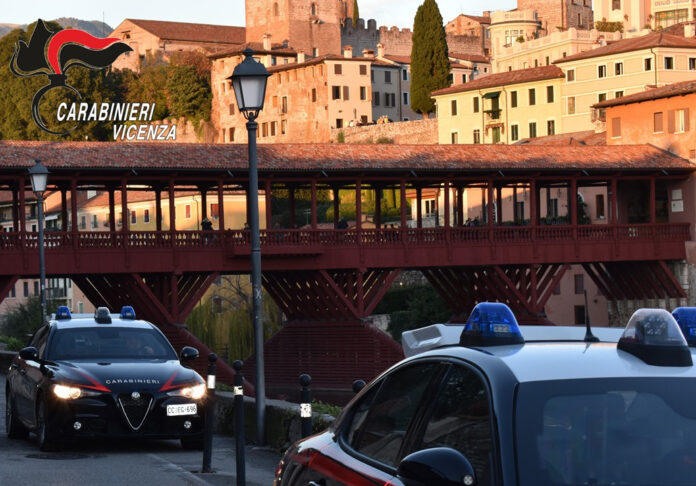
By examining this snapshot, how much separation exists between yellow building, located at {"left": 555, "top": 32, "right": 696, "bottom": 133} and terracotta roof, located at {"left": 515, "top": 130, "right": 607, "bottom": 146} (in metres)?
4.04

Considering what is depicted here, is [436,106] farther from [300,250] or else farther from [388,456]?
[388,456]

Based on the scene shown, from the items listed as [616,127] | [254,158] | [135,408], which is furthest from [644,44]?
[135,408]

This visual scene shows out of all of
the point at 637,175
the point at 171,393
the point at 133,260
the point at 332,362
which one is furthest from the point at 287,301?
the point at 171,393

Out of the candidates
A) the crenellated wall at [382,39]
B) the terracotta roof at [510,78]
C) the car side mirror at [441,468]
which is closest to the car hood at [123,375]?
the car side mirror at [441,468]

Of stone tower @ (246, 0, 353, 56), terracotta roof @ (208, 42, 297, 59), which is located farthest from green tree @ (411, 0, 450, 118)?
stone tower @ (246, 0, 353, 56)

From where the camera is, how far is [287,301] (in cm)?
4803

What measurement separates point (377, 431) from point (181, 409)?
8.20 metres

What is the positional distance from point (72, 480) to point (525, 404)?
7.64 meters

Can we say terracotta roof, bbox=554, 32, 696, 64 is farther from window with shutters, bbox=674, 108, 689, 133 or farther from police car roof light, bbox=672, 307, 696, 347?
police car roof light, bbox=672, 307, 696, 347

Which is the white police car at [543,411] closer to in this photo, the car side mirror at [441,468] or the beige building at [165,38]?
the car side mirror at [441,468]

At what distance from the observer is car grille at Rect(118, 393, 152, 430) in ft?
42.6

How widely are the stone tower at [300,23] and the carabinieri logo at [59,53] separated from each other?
4307 cm

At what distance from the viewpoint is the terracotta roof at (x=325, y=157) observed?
42.3m

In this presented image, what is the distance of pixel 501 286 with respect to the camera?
47812 millimetres
